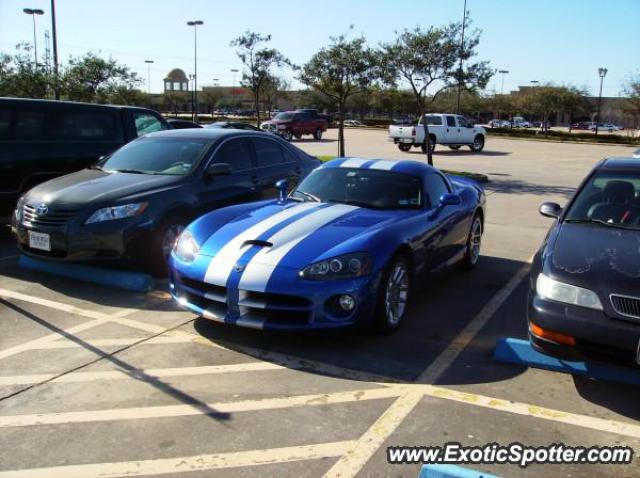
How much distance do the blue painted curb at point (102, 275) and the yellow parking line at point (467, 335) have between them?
118 inches

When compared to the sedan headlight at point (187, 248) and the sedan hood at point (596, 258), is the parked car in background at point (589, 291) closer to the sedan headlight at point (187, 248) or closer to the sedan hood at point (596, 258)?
the sedan hood at point (596, 258)

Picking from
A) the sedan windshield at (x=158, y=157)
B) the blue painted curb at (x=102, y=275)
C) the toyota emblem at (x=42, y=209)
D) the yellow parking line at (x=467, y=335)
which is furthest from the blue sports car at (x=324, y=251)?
the toyota emblem at (x=42, y=209)

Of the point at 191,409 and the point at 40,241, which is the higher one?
the point at 40,241

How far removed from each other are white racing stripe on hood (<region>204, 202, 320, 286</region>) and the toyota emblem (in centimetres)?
236

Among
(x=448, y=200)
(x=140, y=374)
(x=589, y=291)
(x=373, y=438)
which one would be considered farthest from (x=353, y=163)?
(x=373, y=438)

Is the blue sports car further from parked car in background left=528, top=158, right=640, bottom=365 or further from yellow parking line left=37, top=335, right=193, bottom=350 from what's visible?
parked car in background left=528, top=158, right=640, bottom=365

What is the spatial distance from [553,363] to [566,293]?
70 centimetres

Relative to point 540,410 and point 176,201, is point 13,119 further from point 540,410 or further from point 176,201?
point 540,410

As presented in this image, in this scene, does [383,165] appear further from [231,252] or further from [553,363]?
[553,363]

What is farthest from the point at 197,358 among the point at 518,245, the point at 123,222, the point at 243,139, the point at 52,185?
the point at 518,245

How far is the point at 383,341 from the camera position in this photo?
189 inches

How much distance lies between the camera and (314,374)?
4164 mm

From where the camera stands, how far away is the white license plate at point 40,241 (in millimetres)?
5973

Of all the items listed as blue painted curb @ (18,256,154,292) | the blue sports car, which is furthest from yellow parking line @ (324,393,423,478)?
blue painted curb @ (18,256,154,292)
